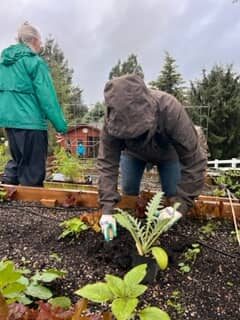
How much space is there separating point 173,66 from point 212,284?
1105cm

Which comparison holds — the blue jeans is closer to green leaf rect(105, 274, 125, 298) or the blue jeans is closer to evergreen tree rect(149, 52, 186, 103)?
green leaf rect(105, 274, 125, 298)

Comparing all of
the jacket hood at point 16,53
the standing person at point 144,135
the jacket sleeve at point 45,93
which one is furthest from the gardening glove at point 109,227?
the jacket hood at point 16,53

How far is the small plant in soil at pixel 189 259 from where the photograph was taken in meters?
1.88

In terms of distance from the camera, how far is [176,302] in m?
1.66

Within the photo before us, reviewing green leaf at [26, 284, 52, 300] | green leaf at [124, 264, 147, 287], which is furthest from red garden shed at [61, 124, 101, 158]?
green leaf at [124, 264, 147, 287]

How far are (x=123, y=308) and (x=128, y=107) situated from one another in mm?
994

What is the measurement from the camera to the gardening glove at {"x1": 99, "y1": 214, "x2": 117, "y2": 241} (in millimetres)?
1986

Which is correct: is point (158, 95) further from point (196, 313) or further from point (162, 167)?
point (196, 313)

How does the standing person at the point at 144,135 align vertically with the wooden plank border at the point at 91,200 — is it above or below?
above

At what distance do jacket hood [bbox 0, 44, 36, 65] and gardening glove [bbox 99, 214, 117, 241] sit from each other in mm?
1911

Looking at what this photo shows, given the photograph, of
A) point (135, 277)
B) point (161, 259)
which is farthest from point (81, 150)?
point (135, 277)

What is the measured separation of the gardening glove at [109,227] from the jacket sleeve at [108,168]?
0.29 ft

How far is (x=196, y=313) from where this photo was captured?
1595 millimetres

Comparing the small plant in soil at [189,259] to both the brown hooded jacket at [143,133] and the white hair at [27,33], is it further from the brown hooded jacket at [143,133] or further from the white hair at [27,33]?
the white hair at [27,33]
